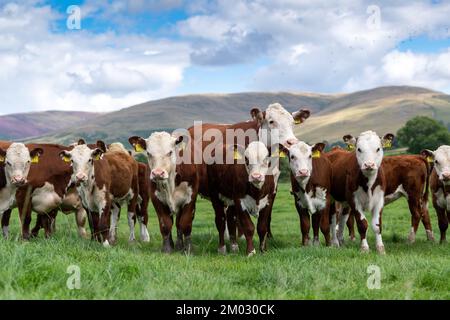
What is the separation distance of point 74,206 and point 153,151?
345 cm

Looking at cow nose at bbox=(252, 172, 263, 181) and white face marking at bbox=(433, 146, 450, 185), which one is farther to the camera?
white face marking at bbox=(433, 146, 450, 185)

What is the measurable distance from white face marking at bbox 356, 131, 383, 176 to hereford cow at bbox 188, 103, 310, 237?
4.38 ft

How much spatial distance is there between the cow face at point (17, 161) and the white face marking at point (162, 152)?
263 centimetres

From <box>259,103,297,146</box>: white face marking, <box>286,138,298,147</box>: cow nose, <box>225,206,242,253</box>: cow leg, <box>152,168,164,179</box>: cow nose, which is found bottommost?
<box>225,206,242,253</box>: cow leg

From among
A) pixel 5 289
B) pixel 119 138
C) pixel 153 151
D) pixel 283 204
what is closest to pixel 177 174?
pixel 153 151

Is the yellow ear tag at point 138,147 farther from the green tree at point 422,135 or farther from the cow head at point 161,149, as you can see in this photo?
the green tree at point 422,135

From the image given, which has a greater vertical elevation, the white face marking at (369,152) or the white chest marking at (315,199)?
the white face marking at (369,152)

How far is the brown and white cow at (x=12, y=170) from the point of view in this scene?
452 inches

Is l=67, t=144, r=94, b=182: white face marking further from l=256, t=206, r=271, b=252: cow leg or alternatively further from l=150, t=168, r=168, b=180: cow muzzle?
l=256, t=206, r=271, b=252: cow leg

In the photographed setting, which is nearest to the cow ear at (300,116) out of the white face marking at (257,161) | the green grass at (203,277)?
the white face marking at (257,161)

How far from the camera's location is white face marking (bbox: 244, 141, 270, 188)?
10873 millimetres

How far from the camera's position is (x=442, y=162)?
502 inches

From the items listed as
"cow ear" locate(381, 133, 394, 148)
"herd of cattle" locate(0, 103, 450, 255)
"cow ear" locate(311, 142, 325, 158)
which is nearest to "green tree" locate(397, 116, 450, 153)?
"herd of cattle" locate(0, 103, 450, 255)
